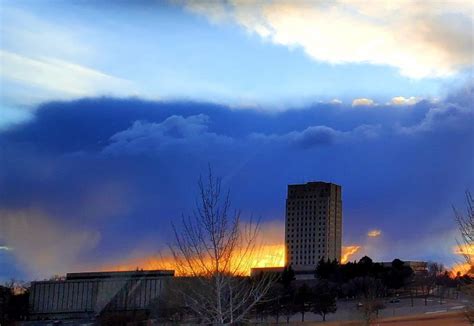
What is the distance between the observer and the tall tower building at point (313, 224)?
266 feet

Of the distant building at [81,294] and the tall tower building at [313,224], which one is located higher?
the tall tower building at [313,224]

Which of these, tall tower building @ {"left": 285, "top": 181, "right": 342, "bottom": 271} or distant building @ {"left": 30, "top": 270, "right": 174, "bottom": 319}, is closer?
distant building @ {"left": 30, "top": 270, "right": 174, "bottom": 319}

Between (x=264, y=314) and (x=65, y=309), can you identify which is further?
(x=65, y=309)

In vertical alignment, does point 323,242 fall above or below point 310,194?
below

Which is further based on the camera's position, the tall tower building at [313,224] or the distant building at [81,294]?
the tall tower building at [313,224]

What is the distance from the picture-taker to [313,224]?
83.1 m

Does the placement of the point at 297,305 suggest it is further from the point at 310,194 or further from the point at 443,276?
the point at 310,194

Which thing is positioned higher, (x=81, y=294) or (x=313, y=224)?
(x=313, y=224)

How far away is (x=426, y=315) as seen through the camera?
41500 millimetres

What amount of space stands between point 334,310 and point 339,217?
1637 inches

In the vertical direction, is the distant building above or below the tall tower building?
below

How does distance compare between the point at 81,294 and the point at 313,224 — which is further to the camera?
the point at 313,224

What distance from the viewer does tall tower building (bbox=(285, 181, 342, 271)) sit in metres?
81.1

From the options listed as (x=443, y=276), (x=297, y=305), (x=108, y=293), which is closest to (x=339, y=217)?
(x=443, y=276)
